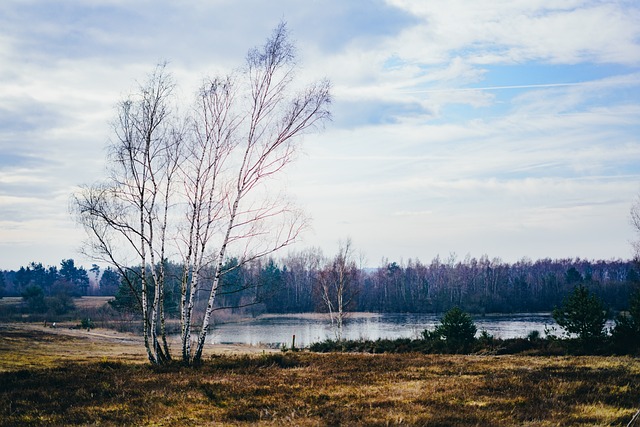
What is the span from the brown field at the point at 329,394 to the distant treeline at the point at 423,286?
57692 millimetres

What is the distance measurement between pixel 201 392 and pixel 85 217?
10502mm

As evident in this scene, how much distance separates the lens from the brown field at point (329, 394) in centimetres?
802

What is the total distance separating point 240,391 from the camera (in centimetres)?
1067

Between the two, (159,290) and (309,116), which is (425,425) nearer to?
(309,116)

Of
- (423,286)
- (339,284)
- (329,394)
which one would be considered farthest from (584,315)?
(423,286)

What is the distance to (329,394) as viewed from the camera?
33.5ft

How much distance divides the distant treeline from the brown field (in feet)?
189

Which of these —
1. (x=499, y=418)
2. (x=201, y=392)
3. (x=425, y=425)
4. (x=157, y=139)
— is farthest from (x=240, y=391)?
(x=157, y=139)

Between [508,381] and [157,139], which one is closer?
[508,381]

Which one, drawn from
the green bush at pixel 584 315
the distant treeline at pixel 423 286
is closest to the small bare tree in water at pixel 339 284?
the distant treeline at pixel 423 286

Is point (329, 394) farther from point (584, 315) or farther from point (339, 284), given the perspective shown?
point (339, 284)

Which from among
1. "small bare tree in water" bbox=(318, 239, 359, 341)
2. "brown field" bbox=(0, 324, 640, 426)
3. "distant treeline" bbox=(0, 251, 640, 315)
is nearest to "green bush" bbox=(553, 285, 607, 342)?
"brown field" bbox=(0, 324, 640, 426)

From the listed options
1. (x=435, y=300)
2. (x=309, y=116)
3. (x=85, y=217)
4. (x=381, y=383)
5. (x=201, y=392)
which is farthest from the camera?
(x=435, y=300)

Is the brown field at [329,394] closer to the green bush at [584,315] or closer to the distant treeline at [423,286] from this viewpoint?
the green bush at [584,315]
